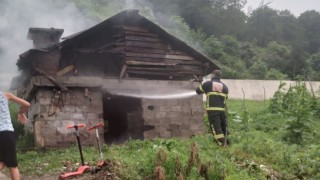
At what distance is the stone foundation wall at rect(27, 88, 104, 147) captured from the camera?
42.9 feet

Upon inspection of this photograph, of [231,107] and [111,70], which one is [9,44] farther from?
[231,107]

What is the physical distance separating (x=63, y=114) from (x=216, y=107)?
15.8ft

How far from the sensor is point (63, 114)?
13500 mm

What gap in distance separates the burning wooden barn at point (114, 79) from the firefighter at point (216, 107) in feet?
12.5

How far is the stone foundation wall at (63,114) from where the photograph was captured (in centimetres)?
1307

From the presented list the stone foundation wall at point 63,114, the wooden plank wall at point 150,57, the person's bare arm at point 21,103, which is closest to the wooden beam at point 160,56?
the wooden plank wall at point 150,57

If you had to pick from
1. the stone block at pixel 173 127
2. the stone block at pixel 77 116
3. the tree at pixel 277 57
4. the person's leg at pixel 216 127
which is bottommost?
the stone block at pixel 173 127

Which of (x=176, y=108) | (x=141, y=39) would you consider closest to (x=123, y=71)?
(x=141, y=39)

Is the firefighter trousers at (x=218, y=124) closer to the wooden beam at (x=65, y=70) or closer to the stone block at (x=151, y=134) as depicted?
the stone block at (x=151, y=134)

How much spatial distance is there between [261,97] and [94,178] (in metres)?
22.4

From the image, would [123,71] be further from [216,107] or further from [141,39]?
→ [216,107]

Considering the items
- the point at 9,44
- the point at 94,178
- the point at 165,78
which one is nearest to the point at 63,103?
the point at 165,78

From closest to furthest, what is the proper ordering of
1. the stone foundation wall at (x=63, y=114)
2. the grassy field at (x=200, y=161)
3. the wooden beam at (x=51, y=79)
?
1. the grassy field at (x=200, y=161)
2. the stone foundation wall at (x=63, y=114)
3. the wooden beam at (x=51, y=79)

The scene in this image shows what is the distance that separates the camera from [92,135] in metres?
13.7
